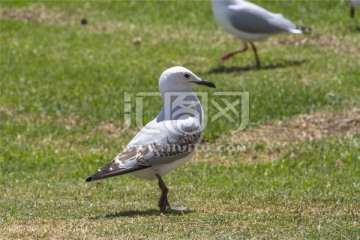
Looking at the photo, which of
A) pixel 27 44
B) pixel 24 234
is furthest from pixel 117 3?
pixel 24 234

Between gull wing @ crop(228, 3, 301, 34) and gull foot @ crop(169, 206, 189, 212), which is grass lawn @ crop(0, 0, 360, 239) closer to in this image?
gull foot @ crop(169, 206, 189, 212)

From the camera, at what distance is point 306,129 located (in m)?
14.0

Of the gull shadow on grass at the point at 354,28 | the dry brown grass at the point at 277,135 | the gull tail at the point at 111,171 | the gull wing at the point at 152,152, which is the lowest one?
the dry brown grass at the point at 277,135

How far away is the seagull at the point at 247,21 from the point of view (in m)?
17.7

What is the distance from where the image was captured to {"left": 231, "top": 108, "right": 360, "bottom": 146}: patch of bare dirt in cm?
1366

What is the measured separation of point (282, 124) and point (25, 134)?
414 centimetres

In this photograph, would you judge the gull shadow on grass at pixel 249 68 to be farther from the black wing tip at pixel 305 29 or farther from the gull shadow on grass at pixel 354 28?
the gull shadow on grass at pixel 354 28

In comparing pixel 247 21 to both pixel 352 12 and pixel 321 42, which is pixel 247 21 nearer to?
pixel 321 42

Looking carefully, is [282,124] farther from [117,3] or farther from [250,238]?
[117,3]

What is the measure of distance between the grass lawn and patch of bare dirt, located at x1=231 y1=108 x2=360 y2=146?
0.03m

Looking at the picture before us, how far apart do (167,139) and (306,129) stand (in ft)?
17.9

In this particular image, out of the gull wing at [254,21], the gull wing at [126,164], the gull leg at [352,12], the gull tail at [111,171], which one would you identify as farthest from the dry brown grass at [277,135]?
the gull leg at [352,12]

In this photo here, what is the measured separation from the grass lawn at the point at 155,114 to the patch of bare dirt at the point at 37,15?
2.0 inches

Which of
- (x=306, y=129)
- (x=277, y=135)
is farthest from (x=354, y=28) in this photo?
(x=277, y=135)
